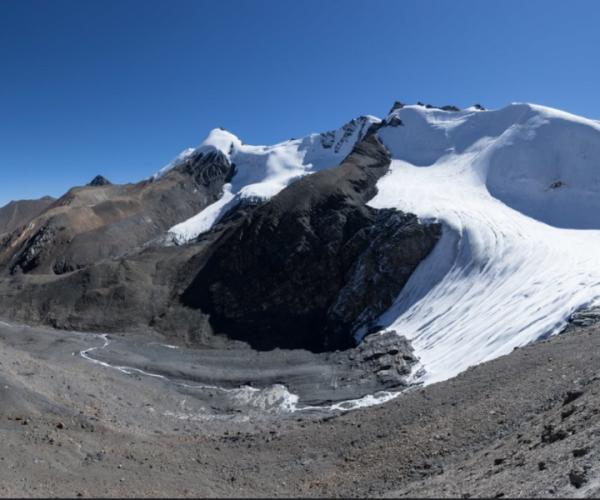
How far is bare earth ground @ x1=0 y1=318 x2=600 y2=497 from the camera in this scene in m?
11.0

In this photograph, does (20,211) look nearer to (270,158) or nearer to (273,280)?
(270,158)

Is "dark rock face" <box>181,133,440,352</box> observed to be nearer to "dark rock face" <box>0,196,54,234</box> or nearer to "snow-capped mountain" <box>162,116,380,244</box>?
"snow-capped mountain" <box>162,116,380,244</box>

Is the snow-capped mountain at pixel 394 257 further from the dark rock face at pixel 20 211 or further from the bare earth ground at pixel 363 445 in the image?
the dark rock face at pixel 20 211

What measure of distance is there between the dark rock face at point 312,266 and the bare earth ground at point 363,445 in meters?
20.3

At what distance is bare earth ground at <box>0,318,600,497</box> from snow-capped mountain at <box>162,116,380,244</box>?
6196 centimetres

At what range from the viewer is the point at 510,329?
96.0 ft

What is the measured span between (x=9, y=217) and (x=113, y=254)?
78.5m

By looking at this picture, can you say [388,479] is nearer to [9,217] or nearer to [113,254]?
[113,254]

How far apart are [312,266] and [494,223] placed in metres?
16.6

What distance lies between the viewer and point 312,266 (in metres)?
49.2

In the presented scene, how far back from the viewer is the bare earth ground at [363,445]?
11.0 metres

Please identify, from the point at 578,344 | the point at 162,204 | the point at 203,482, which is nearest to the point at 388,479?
the point at 203,482

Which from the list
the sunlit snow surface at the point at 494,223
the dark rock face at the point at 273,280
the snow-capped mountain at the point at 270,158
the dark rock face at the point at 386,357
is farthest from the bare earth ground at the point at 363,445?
the snow-capped mountain at the point at 270,158

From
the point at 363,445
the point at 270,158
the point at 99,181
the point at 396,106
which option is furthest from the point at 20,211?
the point at 363,445
